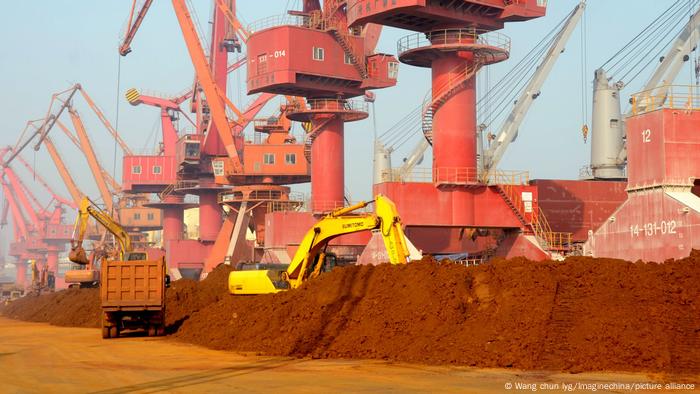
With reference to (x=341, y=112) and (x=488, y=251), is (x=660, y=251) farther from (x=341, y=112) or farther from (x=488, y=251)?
(x=341, y=112)

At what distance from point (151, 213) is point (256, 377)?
139571mm

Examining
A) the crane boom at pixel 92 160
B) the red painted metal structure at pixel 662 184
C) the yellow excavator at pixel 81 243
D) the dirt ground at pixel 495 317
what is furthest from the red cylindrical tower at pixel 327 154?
the crane boom at pixel 92 160

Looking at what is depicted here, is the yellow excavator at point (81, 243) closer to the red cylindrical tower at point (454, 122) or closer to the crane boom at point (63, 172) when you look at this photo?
the red cylindrical tower at point (454, 122)

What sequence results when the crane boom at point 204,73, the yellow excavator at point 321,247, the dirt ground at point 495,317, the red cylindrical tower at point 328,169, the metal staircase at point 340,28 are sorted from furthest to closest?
the crane boom at point 204,73, the red cylindrical tower at point 328,169, the metal staircase at point 340,28, the yellow excavator at point 321,247, the dirt ground at point 495,317

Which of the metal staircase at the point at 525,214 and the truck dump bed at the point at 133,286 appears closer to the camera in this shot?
the truck dump bed at the point at 133,286

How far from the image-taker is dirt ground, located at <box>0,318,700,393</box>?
66.7 ft

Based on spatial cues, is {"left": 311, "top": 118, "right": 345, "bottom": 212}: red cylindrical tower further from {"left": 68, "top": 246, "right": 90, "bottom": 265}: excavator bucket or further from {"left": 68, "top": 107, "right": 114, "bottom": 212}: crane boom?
{"left": 68, "top": 107, "right": 114, "bottom": 212}: crane boom

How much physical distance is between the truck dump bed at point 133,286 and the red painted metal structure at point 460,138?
858 inches

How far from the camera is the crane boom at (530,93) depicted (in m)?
95.9

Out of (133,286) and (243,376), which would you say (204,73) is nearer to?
(133,286)

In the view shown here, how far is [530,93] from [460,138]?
4409 centimetres

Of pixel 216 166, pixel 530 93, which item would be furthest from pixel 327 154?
pixel 530 93

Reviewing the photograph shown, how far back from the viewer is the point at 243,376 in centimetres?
2288

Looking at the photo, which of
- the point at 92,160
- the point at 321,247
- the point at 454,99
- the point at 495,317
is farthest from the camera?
the point at 92,160
